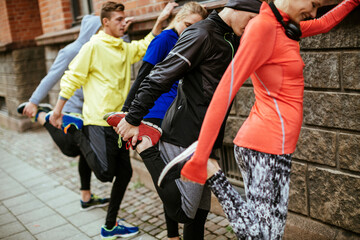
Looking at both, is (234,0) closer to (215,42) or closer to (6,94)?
(215,42)

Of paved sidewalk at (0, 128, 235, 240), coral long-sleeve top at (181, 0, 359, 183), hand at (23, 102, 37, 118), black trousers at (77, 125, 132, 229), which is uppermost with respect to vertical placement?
coral long-sleeve top at (181, 0, 359, 183)

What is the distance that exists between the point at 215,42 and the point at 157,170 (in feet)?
3.12

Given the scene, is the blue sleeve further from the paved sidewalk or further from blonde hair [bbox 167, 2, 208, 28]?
the paved sidewalk

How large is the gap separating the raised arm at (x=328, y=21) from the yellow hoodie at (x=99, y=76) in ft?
6.38

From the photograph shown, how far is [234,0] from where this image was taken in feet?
7.55

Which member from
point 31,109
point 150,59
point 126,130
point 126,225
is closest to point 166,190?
point 126,130

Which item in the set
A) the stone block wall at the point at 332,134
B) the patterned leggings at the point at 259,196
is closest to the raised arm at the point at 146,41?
the stone block wall at the point at 332,134

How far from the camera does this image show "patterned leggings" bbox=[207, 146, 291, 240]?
213cm

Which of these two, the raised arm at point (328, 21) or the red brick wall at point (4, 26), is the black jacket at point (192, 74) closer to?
the raised arm at point (328, 21)

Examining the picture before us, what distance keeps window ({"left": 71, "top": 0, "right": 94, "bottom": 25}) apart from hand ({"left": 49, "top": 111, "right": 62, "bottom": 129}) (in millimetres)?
3597

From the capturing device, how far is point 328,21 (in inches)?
99.9

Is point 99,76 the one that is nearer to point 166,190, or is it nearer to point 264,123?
point 166,190

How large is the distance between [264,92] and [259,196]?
0.60 meters

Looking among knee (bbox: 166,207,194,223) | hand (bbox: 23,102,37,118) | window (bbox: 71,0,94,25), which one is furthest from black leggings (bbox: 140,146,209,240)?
window (bbox: 71,0,94,25)
